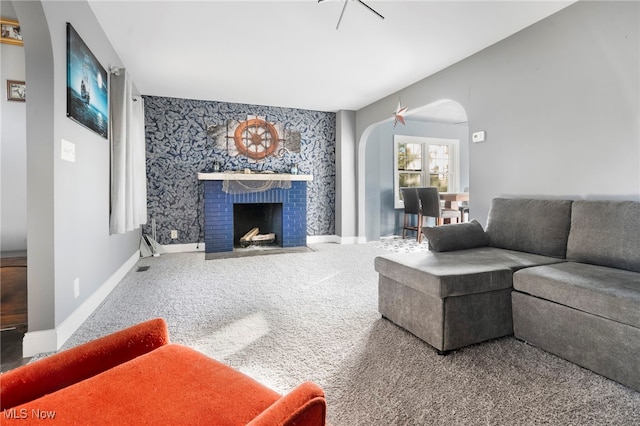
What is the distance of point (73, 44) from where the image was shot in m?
2.13

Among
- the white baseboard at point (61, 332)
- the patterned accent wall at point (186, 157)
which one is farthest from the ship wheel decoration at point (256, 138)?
the white baseboard at point (61, 332)

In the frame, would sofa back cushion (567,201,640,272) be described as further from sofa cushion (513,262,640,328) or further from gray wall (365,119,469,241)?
gray wall (365,119,469,241)

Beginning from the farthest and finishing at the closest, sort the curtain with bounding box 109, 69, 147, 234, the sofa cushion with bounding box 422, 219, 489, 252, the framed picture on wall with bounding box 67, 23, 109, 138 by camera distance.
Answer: the curtain with bounding box 109, 69, 147, 234
the sofa cushion with bounding box 422, 219, 489, 252
the framed picture on wall with bounding box 67, 23, 109, 138

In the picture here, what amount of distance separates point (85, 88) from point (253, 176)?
277cm

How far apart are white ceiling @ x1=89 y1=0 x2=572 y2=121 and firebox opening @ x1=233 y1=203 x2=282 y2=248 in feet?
6.68

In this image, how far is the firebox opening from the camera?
5.47 metres

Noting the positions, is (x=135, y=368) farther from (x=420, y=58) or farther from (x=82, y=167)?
(x=420, y=58)

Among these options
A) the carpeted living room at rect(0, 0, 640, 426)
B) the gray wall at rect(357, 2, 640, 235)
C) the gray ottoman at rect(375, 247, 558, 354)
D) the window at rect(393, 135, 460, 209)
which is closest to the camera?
the carpeted living room at rect(0, 0, 640, 426)

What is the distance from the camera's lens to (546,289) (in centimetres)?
178

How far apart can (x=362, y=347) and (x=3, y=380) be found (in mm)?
1590

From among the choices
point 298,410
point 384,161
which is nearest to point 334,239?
point 384,161

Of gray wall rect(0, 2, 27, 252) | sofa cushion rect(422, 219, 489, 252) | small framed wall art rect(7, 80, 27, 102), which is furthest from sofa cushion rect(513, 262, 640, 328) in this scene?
small framed wall art rect(7, 80, 27, 102)

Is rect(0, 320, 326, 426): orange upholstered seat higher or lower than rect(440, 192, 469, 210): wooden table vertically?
lower

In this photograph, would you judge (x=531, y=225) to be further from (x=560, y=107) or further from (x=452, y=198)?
(x=452, y=198)
